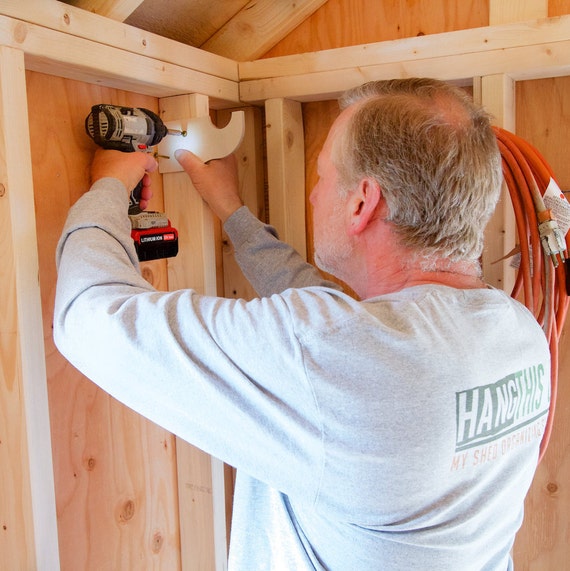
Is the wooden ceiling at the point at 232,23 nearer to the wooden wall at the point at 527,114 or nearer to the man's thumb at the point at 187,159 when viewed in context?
the wooden wall at the point at 527,114

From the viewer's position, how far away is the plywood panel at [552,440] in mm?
1546

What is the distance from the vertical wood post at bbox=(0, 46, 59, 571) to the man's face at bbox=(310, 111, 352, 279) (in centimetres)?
51

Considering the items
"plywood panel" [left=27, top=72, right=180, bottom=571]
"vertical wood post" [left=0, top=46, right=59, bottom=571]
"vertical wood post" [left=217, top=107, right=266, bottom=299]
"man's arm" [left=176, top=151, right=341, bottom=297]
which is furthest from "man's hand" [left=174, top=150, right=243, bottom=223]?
"vertical wood post" [left=0, top=46, right=59, bottom=571]

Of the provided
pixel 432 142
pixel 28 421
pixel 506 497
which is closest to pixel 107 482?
pixel 28 421

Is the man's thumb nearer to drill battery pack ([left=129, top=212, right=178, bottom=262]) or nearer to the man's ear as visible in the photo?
drill battery pack ([left=129, top=212, right=178, bottom=262])

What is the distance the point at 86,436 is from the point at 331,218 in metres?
0.69

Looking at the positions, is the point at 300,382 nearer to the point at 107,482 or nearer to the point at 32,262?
the point at 32,262

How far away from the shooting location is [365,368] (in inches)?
36.2

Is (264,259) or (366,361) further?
(264,259)

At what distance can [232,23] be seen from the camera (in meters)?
1.73

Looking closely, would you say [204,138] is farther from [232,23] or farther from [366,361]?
[366,361]

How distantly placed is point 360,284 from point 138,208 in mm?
475

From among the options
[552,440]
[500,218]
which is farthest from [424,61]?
[552,440]

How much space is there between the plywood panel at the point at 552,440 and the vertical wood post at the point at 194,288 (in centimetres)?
77
